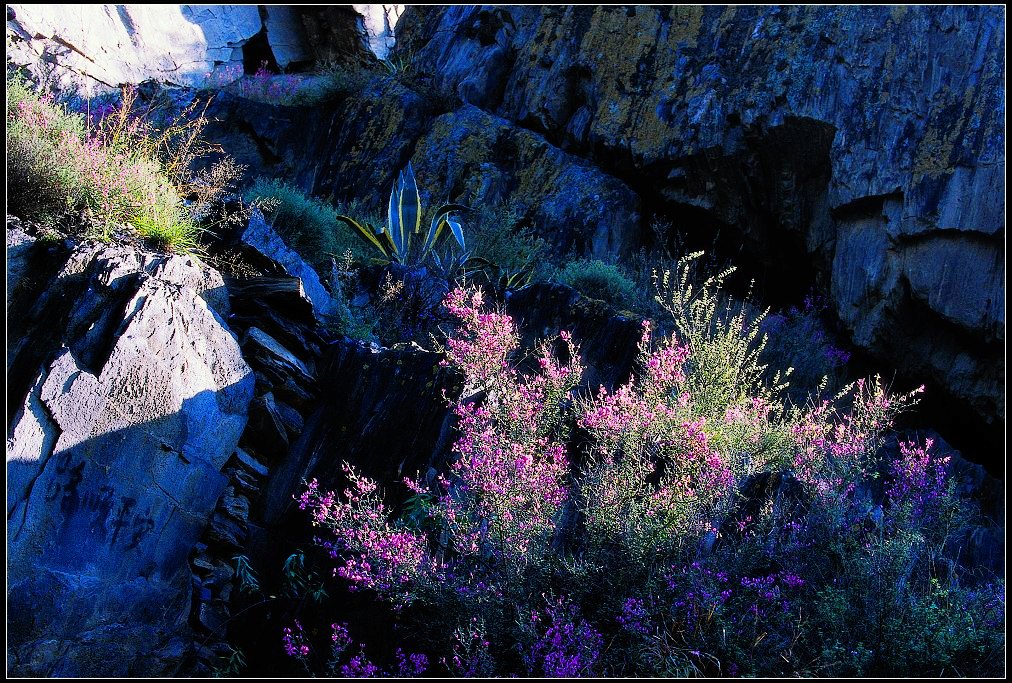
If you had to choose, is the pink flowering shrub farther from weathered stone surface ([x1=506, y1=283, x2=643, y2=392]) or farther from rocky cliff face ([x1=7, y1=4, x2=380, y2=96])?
rocky cliff face ([x1=7, y1=4, x2=380, y2=96])

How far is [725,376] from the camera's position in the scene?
14.1 feet

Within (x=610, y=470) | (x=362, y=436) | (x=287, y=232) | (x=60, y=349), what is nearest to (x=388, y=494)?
(x=362, y=436)

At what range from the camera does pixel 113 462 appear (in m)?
3.45

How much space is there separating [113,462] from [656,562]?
2.55 m

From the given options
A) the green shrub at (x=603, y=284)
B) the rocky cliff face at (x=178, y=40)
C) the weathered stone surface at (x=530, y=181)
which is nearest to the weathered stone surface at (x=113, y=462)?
the green shrub at (x=603, y=284)

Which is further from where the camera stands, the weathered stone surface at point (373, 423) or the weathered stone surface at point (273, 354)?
the weathered stone surface at point (273, 354)

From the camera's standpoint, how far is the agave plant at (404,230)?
6535mm

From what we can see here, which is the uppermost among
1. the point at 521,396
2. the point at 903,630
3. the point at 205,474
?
the point at 521,396

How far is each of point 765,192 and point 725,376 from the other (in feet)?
11.9

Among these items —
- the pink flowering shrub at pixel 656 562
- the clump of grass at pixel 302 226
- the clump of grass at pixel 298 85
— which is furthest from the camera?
A: the clump of grass at pixel 298 85

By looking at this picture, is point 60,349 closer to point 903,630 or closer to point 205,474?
point 205,474

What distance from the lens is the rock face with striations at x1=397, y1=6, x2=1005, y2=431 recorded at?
5.57m

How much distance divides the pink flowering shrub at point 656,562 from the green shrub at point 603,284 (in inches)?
113

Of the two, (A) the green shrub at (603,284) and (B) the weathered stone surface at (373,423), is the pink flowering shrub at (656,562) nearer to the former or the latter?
(B) the weathered stone surface at (373,423)
